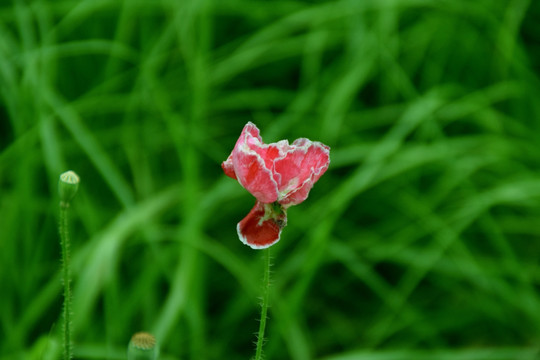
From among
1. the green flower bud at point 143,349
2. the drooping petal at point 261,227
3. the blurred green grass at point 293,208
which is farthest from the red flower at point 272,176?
the blurred green grass at point 293,208

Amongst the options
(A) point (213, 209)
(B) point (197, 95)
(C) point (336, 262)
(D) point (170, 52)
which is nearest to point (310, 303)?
(C) point (336, 262)

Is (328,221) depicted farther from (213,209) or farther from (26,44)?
(26,44)

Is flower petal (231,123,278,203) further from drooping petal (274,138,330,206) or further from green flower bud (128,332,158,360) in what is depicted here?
green flower bud (128,332,158,360)

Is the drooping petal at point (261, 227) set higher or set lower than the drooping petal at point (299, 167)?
lower

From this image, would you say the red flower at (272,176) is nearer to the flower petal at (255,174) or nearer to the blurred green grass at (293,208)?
the flower petal at (255,174)

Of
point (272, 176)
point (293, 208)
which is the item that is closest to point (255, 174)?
point (272, 176)

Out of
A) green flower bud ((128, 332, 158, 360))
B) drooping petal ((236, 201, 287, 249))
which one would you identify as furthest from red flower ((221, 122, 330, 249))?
green flower bud ((128, 332, 158, 360))

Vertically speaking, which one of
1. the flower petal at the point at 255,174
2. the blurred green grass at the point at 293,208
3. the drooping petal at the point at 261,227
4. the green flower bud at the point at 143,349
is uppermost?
the blurred green grass at the point at 293,208

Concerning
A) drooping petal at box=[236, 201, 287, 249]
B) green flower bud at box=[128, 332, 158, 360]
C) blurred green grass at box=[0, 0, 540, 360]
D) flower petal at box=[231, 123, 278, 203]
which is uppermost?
blurred green grass at box=[0, 0, 540, 360]
